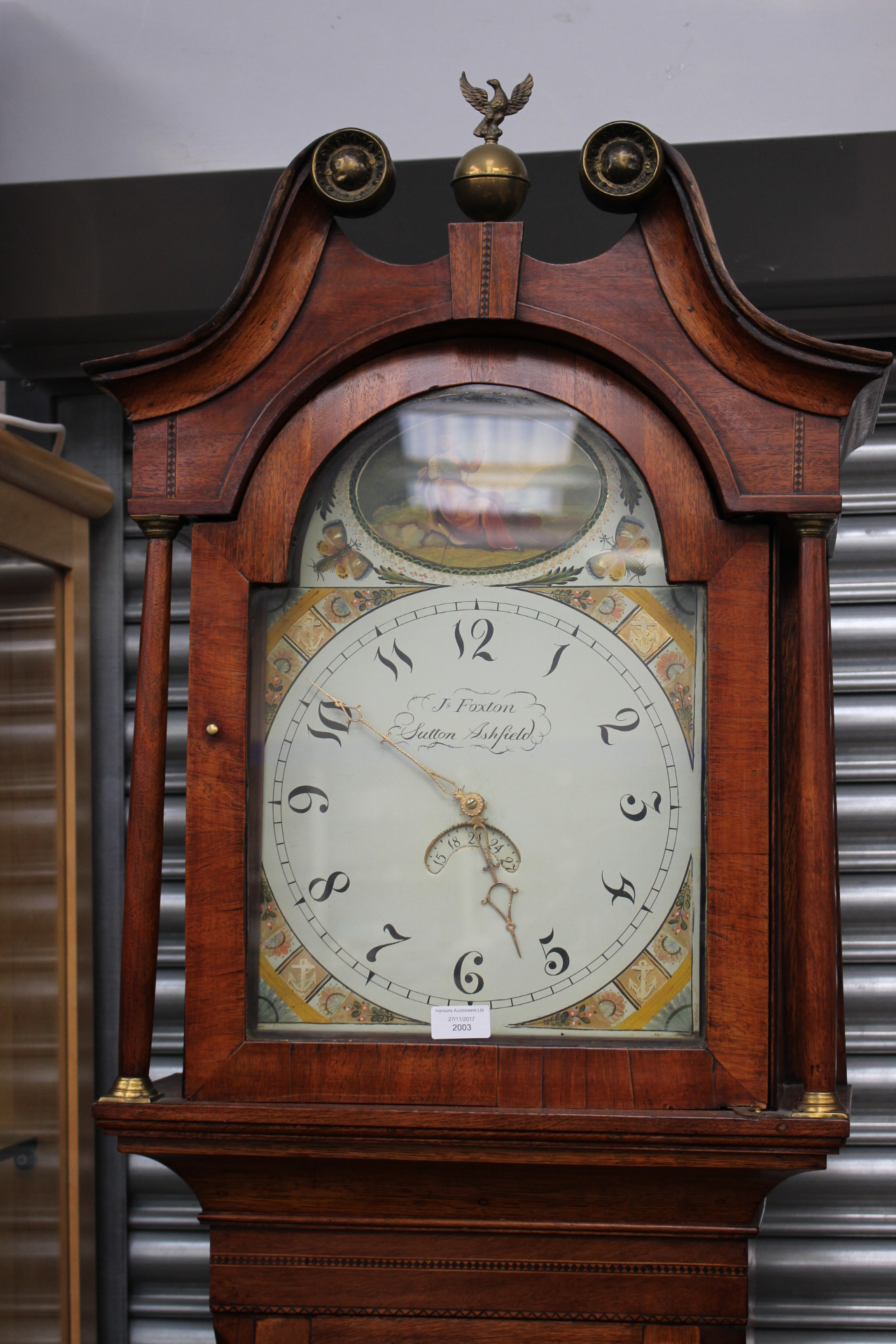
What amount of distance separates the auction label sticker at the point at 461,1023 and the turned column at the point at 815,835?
0.27 meters

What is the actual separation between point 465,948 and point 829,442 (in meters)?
0.56

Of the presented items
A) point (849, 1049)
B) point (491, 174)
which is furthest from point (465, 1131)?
point (491, 174)

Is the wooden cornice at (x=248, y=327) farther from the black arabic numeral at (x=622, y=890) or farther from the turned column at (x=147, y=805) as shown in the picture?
the black arabic numeral at (x=622, y=890)

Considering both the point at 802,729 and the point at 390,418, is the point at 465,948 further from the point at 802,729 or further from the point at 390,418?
the point at 390,418

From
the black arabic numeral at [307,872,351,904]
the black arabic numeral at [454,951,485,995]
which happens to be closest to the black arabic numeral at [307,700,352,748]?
the black arabic numeral at [307,872,351,904]

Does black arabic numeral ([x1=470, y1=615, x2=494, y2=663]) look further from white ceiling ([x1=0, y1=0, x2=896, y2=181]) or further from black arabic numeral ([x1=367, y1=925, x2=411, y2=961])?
white ceiling ([x1=0, y1=0, x2=896, y2=181])

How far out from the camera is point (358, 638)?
1087 millimetres

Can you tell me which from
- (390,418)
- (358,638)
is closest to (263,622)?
(358,638)

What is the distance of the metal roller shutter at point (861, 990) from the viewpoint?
1474mm

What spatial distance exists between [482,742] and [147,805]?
12.4 inches

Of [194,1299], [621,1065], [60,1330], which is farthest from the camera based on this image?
[194,1299]

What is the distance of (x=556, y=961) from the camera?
3.41 feet

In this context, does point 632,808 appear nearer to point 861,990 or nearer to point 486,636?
point 486,636

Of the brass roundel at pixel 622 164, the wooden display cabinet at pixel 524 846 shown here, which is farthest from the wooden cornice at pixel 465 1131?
the brass roundel at pixel 622 164
